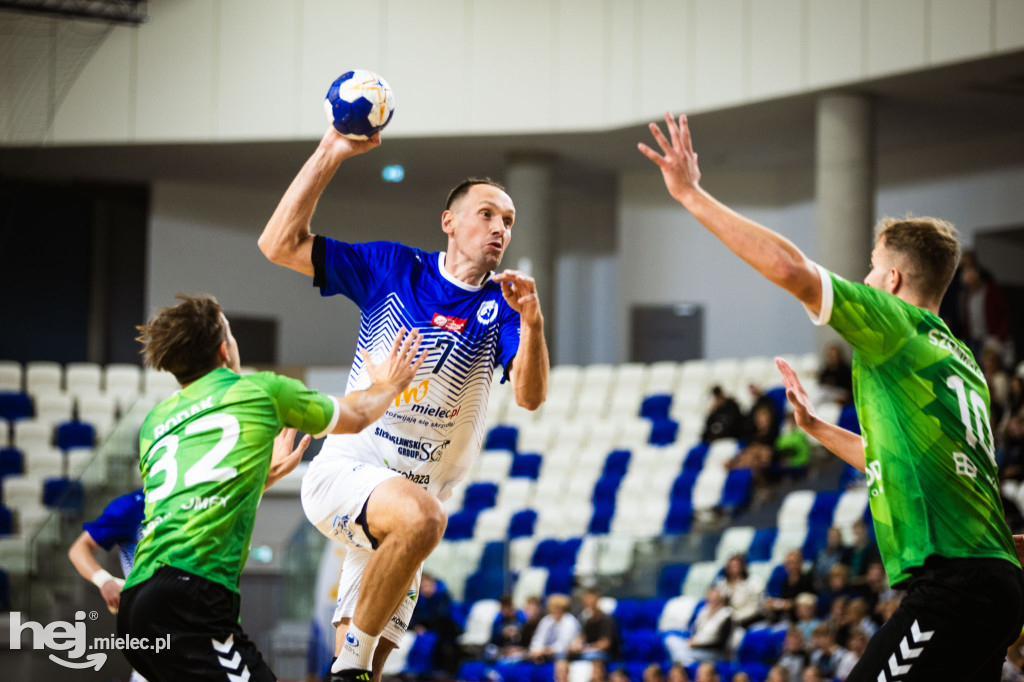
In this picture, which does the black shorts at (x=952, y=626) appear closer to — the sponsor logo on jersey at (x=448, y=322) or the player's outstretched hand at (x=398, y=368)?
the player's outstretched hand at (x=398, y=368)

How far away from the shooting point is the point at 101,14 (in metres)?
19.6

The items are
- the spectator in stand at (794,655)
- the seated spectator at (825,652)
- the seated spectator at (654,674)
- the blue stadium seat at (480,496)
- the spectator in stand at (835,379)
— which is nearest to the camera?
the seated spectator at (825,652)

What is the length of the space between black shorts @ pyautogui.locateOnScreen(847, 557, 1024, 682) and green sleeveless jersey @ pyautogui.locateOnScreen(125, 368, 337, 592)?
2.03 m

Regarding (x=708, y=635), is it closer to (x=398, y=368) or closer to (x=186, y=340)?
(x=398, y=368)

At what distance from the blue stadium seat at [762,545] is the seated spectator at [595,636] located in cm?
157

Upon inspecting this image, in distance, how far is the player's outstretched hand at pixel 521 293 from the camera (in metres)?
4.55

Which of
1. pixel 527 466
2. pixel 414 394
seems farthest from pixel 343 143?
pixel 527 466

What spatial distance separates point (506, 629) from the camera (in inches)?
481

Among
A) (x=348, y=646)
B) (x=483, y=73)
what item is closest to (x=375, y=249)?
(x=348, y=646)

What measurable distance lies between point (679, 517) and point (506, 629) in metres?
3.39

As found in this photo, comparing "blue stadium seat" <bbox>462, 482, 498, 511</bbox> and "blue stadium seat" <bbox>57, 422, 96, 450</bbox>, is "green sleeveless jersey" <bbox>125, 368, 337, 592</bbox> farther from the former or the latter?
"blue stadium seat" <bbox>57, 422, 96, 450</bbox>

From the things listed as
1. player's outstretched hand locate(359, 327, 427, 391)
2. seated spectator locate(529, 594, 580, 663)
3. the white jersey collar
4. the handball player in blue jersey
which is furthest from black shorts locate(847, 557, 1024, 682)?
seated spectator locate(529, 594, 580, 663)

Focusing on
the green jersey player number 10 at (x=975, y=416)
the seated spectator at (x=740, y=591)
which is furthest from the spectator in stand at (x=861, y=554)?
the green jersey player number 10 at (x=975, y=416)

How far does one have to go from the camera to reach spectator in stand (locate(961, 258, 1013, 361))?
53.0 feet
